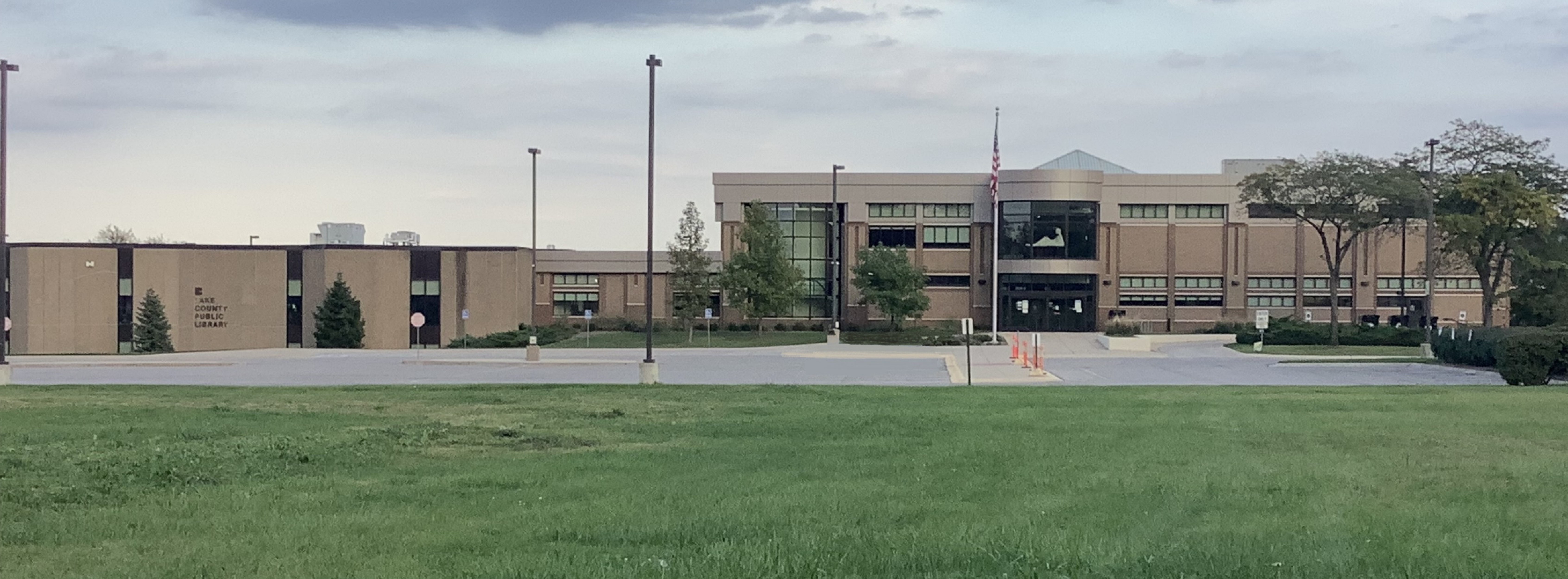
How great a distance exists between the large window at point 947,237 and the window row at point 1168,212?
877 centimetres

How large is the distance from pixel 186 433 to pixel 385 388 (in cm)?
1061

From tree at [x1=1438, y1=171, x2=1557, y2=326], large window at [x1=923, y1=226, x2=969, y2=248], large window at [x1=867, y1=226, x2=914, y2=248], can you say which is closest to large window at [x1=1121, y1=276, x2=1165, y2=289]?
large window at [x1=923, y1=226, x2=969, y2=248]

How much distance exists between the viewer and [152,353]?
188 ft

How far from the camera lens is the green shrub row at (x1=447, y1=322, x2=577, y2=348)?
2518 inches

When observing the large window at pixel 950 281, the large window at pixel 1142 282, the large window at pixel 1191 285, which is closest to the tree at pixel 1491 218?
the large window at pixel 1191 285

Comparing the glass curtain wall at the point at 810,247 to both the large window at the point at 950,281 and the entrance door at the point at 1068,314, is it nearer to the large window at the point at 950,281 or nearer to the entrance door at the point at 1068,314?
the large window at the point at 950,281

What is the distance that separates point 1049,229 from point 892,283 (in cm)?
1146

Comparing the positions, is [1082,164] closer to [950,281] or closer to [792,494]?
[950,281]

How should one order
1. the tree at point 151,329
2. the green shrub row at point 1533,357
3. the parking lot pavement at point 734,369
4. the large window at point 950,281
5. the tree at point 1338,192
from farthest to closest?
the large window at point 950,281 < the tree at point 151,329 < the tree at point 1338,192 < the parking lot pavement at point 734,369 < the green shrub row at point 1533,357

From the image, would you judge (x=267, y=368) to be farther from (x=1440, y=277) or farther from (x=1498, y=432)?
(x=1440, y=277)

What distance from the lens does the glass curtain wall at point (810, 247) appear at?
253ft

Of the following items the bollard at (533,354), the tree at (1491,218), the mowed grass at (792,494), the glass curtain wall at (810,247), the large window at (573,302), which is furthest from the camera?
the large window at (573,302)

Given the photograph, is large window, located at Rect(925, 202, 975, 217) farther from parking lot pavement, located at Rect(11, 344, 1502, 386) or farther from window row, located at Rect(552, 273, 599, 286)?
parking lot pavement, located at Rect(11, 344, 1502, 386)

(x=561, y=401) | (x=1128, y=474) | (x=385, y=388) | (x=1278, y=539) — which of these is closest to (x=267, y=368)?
(x=385, y=388)
